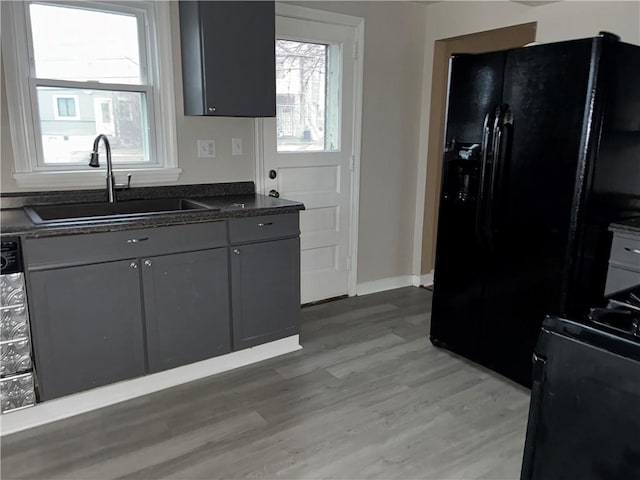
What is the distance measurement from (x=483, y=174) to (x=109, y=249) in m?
1.94

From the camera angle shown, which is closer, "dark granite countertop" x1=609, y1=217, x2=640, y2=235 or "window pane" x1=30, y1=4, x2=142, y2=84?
"dark granite countertop" x1=609, y1=217, x2=640, y2=235

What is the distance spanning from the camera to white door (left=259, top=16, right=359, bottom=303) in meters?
3.41

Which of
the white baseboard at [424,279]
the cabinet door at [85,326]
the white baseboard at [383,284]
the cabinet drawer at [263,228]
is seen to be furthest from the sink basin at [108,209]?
the white baseboard at [424,279]

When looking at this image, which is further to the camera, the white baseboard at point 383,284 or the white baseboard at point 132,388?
the white baseboard at point 383,284

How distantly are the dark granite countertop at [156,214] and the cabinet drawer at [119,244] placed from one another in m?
0.03

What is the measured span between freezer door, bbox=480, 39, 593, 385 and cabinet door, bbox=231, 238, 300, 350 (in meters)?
1.13

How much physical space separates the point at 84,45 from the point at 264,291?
170cm

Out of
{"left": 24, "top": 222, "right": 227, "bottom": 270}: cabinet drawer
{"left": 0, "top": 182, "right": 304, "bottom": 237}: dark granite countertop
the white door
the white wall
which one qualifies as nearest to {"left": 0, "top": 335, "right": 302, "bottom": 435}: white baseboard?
{"left": 24, "top": 222, "right": 227, "bottom": 270}: cabinet drawer

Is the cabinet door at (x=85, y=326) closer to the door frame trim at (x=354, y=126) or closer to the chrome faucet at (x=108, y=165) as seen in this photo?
the chrome faucet at (x=108, y=165)

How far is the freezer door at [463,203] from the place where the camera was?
2.64 metres

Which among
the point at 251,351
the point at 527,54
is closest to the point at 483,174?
the point at 527,54

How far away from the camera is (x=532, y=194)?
8.10 ft

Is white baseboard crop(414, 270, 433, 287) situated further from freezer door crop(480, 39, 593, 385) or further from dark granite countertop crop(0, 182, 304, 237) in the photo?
dark granite countertop crop(0, 182, 304, 237)

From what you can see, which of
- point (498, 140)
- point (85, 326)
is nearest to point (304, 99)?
point (498, 140)
